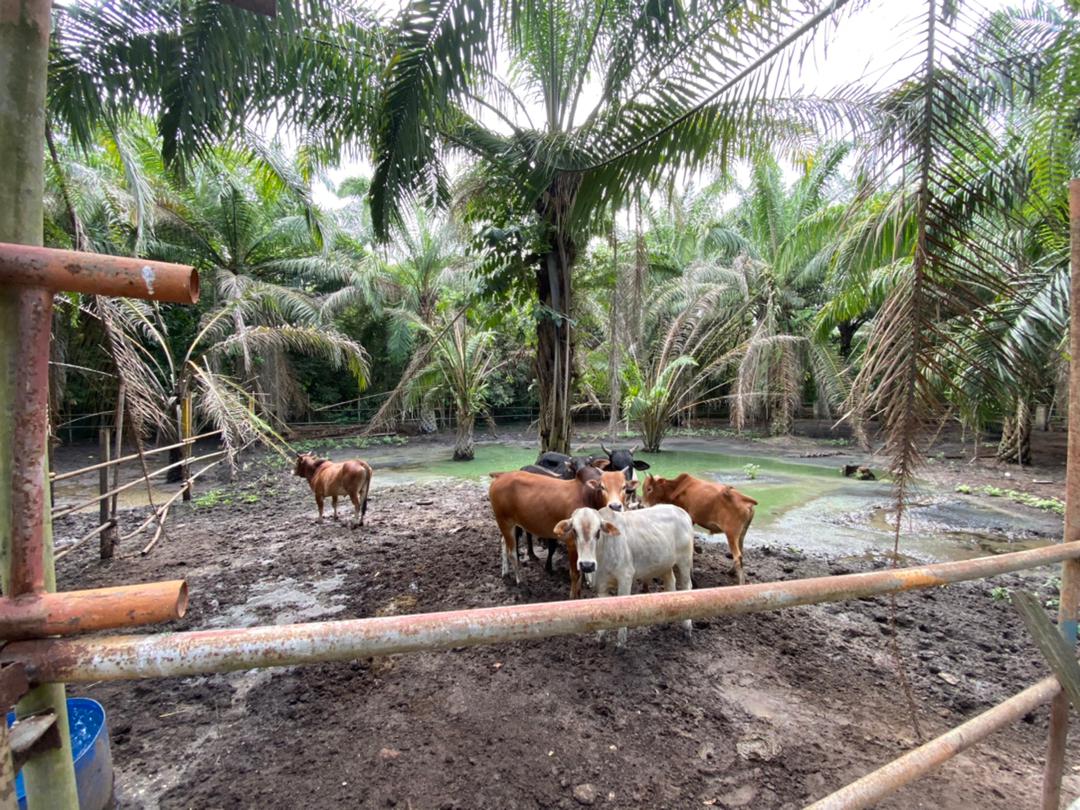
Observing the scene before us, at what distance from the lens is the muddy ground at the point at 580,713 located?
239cm

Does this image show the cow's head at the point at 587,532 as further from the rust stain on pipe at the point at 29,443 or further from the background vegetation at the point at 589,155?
the rust stain on pipe at the point at 29,443

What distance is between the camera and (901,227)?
2369 mm

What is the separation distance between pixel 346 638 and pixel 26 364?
68cm

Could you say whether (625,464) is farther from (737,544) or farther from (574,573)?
(574,573)

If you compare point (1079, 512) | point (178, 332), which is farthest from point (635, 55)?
point (178, 332)

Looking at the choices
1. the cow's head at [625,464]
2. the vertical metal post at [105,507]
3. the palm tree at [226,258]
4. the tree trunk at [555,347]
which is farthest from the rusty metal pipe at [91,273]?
the palm tree at [226,258]

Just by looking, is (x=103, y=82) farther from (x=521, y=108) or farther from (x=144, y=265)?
(x=144, y=265)

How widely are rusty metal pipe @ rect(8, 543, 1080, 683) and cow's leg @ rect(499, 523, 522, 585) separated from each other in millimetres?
3578

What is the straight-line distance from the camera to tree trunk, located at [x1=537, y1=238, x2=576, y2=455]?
6.09 metres

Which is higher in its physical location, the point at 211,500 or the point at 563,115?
the point at 563,115

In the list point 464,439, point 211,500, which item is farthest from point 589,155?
point 464,439

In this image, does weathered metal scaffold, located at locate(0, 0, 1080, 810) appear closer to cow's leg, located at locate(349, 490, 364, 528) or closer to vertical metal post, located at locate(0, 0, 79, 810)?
vertical metal post, located at locate(0, 0, 79, 810)

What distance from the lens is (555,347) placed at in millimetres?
6250

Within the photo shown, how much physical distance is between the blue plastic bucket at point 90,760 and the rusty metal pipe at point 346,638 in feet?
5.05
